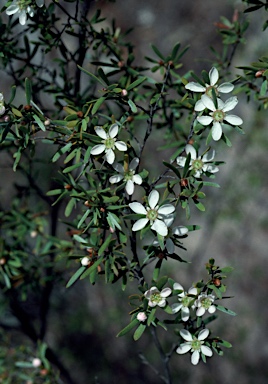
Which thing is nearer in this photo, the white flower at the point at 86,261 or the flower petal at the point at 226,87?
the flower petal at the point at 226,87

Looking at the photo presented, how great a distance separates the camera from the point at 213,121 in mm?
1466

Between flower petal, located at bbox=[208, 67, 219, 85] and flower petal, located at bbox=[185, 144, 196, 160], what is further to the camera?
flower petal, located at bbox=[185, 144, 196, 160]

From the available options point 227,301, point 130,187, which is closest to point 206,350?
point 130,187

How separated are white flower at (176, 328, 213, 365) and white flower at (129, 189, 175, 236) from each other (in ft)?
1.37

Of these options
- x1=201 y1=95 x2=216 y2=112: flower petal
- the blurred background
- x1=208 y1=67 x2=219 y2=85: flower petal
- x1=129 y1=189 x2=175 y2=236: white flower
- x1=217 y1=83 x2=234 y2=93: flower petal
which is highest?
x1=208 y1=67 x2=219 y2=85: flower petal

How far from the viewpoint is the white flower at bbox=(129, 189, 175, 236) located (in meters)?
1.44

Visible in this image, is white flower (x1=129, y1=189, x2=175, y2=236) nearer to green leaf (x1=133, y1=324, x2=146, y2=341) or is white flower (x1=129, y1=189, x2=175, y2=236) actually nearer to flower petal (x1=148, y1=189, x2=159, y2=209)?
flower petal (x1=148, y1=189, x2=159, y2=209)

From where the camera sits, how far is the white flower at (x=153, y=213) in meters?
1.44

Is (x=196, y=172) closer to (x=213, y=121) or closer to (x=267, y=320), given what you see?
(x=213, y=121)

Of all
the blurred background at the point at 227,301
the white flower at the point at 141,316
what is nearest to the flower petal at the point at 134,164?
the white flower at the point at 141,316

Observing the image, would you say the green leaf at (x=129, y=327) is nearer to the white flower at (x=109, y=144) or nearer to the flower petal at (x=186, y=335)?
the flower petal at (x=186, y=335)

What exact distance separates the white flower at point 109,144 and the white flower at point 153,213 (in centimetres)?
17

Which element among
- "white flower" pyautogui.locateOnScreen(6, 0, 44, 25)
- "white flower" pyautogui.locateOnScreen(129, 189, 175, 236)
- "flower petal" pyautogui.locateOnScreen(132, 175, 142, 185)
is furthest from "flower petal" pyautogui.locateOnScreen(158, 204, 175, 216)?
"white flower" pyautogui.locateOnScreen(6, 0, 44, 25)

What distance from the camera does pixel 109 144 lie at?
4.86 ft
